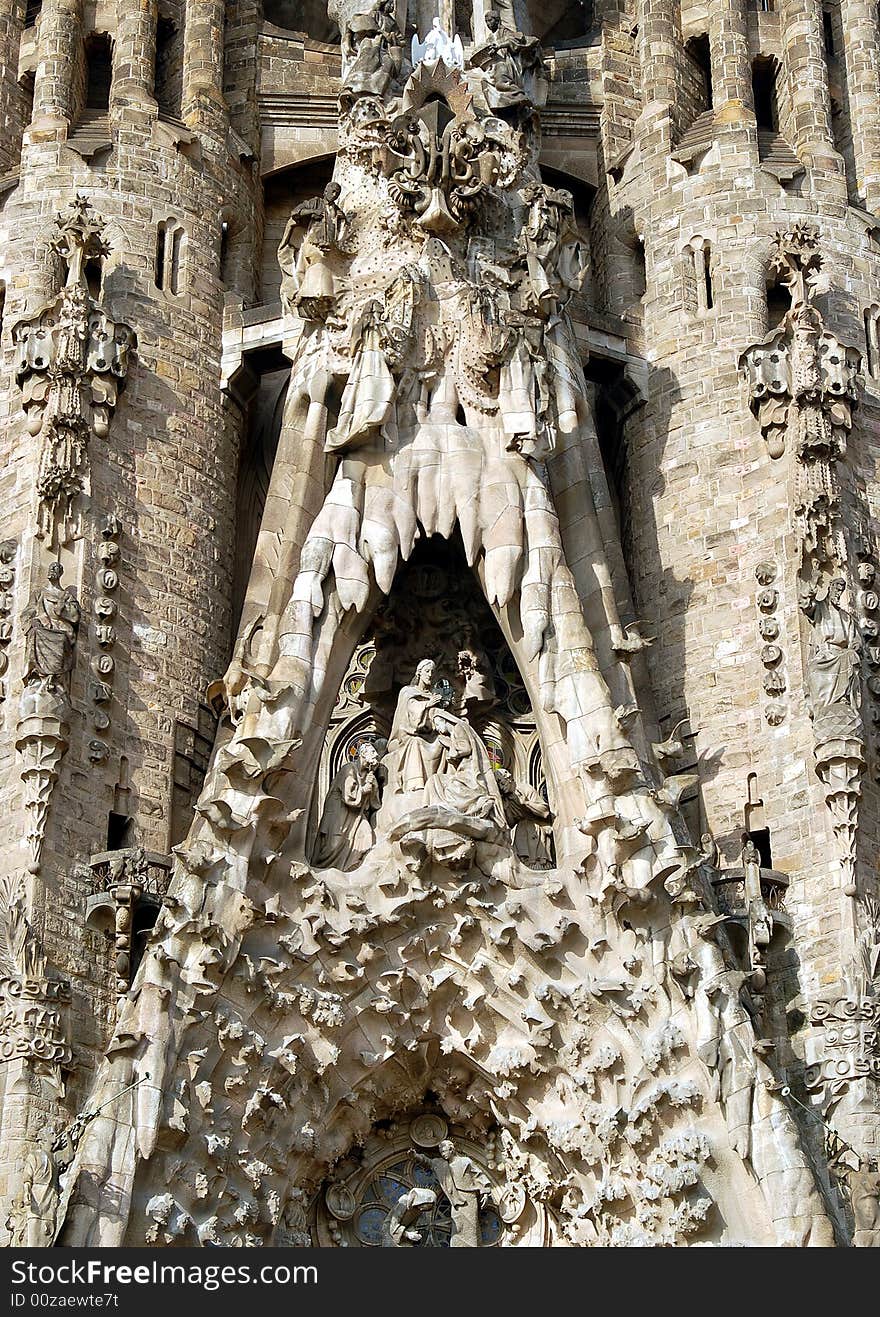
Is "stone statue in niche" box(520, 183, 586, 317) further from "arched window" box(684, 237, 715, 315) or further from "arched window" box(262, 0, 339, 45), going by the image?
"arched window" box(262, 0, 339, 45)

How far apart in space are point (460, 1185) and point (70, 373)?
6096mm

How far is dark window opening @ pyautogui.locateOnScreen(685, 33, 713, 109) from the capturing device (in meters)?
22.6

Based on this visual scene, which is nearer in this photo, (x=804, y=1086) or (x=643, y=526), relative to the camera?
(x=804, y=1086)

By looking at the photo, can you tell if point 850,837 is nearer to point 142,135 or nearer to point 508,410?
point 508,410

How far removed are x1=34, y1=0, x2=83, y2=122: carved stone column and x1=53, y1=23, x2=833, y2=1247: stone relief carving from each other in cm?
296

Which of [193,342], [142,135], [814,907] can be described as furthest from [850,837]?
[142,135]

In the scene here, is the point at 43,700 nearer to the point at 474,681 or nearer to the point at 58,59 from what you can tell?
the point at 474,681

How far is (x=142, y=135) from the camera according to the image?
21156 mm

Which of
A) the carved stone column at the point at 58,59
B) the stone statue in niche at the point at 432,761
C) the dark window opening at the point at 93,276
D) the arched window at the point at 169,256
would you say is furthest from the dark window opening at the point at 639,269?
the carved stone column at the point at 58,59

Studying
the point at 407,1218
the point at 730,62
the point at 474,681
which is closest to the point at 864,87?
the point at 730,62

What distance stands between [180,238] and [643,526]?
12.9 ft

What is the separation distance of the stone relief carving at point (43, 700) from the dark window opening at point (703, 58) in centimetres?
695

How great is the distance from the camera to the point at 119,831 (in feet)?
61.9

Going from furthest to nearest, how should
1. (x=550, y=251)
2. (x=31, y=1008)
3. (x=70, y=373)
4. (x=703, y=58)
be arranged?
1. (x=703, y=58)
2. (x=70, y=373)
3. (x=550, y=251)
4. (x=31, y=1008)
